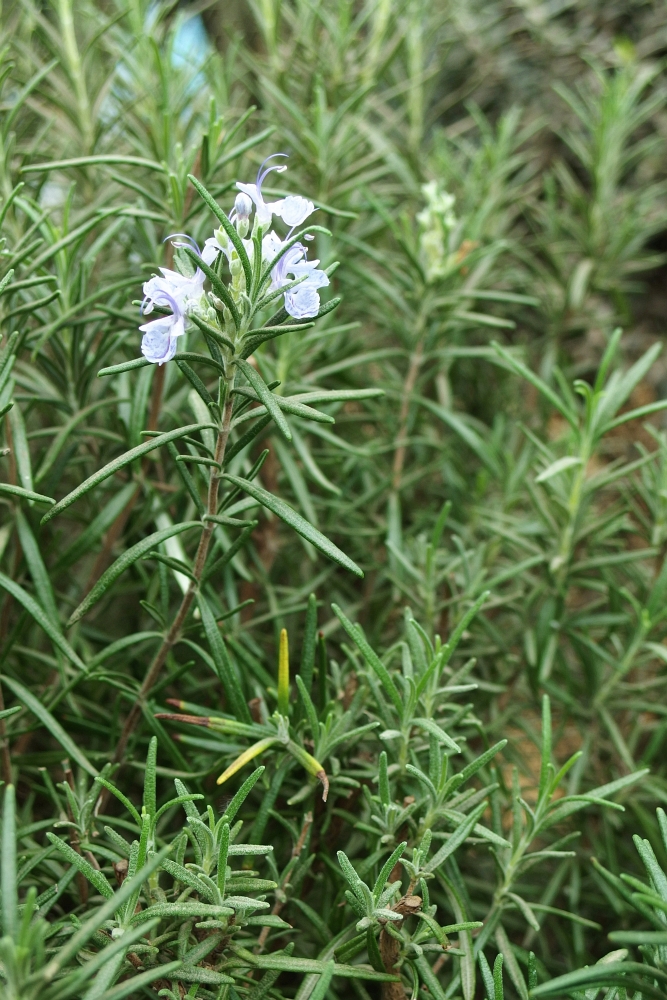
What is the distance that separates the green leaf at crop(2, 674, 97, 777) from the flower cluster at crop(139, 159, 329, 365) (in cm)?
38

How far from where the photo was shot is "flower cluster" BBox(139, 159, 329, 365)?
64cm

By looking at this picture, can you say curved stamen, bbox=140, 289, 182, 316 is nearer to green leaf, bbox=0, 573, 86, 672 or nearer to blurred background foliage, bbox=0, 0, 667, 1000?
blurred background foliage, bbox=0, 0, 667, 1000

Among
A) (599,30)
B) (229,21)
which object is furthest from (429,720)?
(229,21)

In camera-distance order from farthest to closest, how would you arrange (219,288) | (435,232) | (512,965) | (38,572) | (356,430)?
(356,430) → (435,232) → (38,572) → (512,965) → (219,288)

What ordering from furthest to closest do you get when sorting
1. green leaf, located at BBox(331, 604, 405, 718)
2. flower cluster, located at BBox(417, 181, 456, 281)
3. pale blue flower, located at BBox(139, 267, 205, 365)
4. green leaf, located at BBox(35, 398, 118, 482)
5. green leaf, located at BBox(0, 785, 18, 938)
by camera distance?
flower cluster, located at BBox(417, 181, 456, 281), green leaf, located at BBox(35, 398, 118, 482), green leaf, located at BBox(331, 604, 405, 718), pale blue flower, located at BBox(139, 267, 205, 365), green leaf, located at BBox(0, 785, 18, 938)

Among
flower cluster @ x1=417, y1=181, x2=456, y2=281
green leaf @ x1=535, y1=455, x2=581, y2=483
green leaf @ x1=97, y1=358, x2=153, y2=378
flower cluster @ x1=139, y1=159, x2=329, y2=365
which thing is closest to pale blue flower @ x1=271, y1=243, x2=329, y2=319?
flower cluster @ x1=139, y1=159, x2=329, y2=365

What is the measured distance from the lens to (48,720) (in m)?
0.80

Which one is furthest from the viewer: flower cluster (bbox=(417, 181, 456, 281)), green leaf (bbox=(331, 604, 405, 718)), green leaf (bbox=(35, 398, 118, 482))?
flower cluster (bbox=(417, 181, 456, 281))

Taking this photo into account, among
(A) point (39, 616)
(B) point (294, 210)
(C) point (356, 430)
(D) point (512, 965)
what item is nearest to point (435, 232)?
(C) point (356, 430)

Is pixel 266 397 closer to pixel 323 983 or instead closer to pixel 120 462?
pixel 120 462

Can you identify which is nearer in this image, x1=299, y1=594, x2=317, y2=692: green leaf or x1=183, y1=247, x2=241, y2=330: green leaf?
x1=183, y1=247, x2=241, y2=330: green leaf

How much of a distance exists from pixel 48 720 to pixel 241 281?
469mm

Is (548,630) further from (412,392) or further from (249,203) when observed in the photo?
(249,203)

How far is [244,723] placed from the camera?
0.80m
